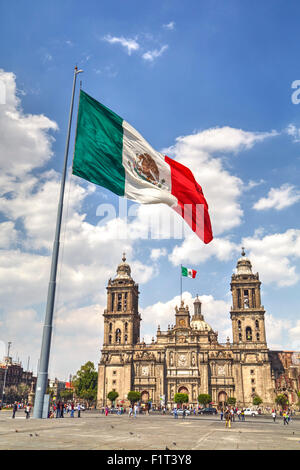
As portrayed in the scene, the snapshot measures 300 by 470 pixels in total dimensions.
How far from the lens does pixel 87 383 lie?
100625 millimetres

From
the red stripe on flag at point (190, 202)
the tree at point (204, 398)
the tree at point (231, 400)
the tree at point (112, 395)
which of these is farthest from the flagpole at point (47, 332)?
the tree at point (231, 400)

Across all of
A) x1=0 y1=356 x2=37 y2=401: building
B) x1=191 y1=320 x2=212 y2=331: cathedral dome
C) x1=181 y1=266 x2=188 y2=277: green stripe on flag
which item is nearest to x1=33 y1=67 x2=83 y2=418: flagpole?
x1=181 y1=266 x2=188 y2=277: green stripe on flag

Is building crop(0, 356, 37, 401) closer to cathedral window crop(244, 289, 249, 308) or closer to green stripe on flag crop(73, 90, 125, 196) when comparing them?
cathedral window crop(244, 289, 249, 308)

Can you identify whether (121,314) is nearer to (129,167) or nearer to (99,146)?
(129,167)

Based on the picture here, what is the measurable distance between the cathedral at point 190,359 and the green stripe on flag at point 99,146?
79638mm

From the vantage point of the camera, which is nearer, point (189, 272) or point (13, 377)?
point (189, 272)

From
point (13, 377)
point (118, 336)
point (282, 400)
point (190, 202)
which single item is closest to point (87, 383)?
point (118, 336)

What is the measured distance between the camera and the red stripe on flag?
17094mm

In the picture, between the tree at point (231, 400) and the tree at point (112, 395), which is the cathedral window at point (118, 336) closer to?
the tree at point (112, 395)

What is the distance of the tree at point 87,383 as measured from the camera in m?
96.7

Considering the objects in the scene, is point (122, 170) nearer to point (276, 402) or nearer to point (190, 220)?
point (190, 220)

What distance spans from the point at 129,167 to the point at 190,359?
81500mm

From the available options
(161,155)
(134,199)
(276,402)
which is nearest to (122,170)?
(134,199)

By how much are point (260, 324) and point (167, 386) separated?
2502 cm
